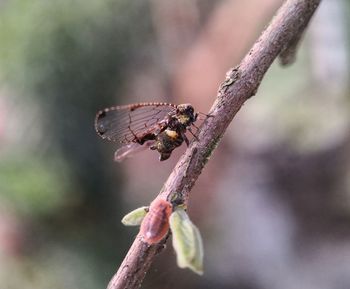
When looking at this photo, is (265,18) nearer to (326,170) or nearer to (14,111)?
(326,170)

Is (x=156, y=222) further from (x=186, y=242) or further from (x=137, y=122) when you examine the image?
(x=137, y=122)

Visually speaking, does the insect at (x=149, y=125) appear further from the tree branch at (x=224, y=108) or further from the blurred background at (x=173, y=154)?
the blurred background at (x=173, y=154)

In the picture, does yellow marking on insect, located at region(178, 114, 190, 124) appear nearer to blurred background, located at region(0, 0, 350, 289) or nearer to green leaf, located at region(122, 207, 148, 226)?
green leaf, located at region(122, 207, 148, 226)

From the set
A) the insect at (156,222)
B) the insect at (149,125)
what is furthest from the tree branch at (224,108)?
the insect at (149,125)

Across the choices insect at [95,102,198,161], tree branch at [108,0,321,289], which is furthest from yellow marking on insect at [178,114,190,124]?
tree branch at [108,0,321,289]

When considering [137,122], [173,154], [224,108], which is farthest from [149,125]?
[173,154]

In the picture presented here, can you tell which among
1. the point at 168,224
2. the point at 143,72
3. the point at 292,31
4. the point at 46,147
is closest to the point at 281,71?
the point at 143,72

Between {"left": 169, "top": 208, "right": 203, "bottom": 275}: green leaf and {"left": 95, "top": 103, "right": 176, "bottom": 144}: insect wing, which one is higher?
{"left": 95, "top": 103, "right": 176, "bottom": 144}: insect wing
